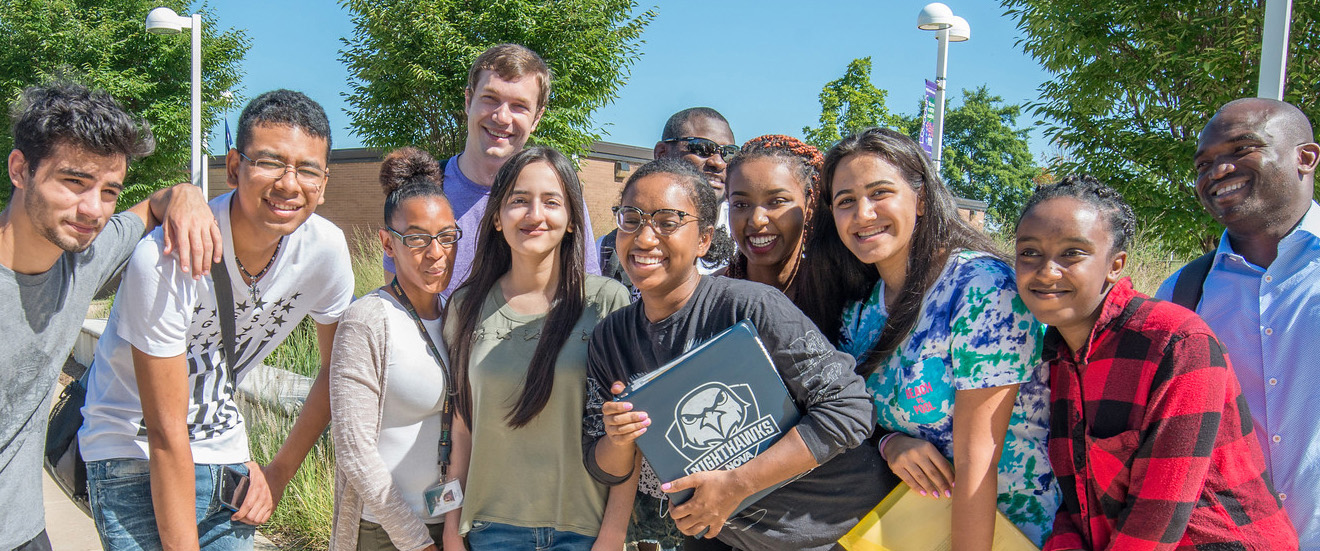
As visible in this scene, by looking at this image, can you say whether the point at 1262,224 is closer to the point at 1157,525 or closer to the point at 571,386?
the point at 1157,525

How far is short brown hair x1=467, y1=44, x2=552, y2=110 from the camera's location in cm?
360

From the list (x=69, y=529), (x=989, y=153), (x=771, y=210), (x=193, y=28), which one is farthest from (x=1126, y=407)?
(x=989, y=153)

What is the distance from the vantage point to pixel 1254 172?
239 cm

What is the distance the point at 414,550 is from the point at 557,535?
46cm

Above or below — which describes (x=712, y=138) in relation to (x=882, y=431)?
above

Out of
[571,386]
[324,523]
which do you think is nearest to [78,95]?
[571,386]

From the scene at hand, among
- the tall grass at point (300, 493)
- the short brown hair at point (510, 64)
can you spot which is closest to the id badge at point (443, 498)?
the short brown hair at point (510, 64)

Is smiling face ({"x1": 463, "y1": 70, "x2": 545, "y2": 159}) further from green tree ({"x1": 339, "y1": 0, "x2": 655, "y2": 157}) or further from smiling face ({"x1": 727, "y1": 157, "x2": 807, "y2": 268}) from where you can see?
green tree ({"x1": 339, "y1": 0, "x2": 655, "y2": 157})

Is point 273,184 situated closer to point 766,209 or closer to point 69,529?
point 766,209

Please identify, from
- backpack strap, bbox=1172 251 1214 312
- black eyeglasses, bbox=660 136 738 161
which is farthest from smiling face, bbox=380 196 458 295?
backpack strap, bbox=1172 251 1214 312

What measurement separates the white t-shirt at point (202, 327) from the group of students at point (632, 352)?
1cm

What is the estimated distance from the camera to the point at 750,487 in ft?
6.94

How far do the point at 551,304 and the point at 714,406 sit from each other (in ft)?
2.65

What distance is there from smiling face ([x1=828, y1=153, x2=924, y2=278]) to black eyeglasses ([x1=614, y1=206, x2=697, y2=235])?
0.45 metres
